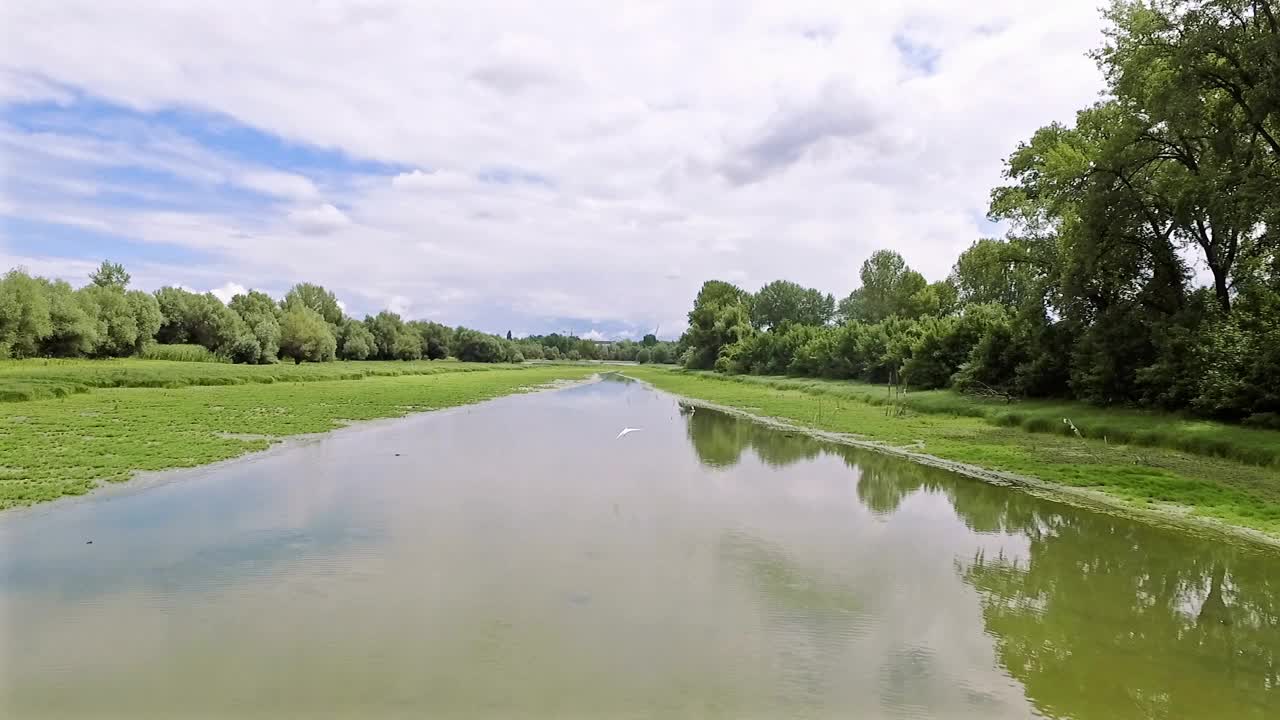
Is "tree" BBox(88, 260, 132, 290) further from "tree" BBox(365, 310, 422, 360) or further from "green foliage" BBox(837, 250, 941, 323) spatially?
"green foliage" BBox(837, 250, 941, 323)

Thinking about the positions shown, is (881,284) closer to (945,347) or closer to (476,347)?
(945,347)

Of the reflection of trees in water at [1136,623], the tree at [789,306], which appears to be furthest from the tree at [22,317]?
the tree at [789,306]

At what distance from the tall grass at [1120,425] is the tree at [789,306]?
3668 inches

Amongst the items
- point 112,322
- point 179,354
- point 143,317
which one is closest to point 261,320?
point 179,354

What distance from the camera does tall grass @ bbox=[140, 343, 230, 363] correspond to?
238 ft

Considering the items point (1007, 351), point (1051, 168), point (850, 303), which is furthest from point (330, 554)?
point (850, 303)

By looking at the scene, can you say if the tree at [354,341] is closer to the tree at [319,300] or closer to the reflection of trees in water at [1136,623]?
the tree at [319,300]

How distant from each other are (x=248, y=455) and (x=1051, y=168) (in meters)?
33.2

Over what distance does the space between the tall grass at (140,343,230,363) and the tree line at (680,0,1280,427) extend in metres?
79.2

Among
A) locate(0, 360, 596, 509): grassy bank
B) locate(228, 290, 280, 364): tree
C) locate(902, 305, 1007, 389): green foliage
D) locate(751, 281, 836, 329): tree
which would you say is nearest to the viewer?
locate(0, 360, 596, 509): grassy bank

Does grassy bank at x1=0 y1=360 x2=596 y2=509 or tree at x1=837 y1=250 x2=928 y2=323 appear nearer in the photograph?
grassy bank at x1=0 y1=360 x2=596 y2=509

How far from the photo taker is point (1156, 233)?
90.9 ft

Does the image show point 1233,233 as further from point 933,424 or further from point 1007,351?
point 933,424

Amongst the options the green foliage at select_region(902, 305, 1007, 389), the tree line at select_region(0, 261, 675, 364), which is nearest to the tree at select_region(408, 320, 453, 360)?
the tree line at select_region(0, 261, 675, 364)
